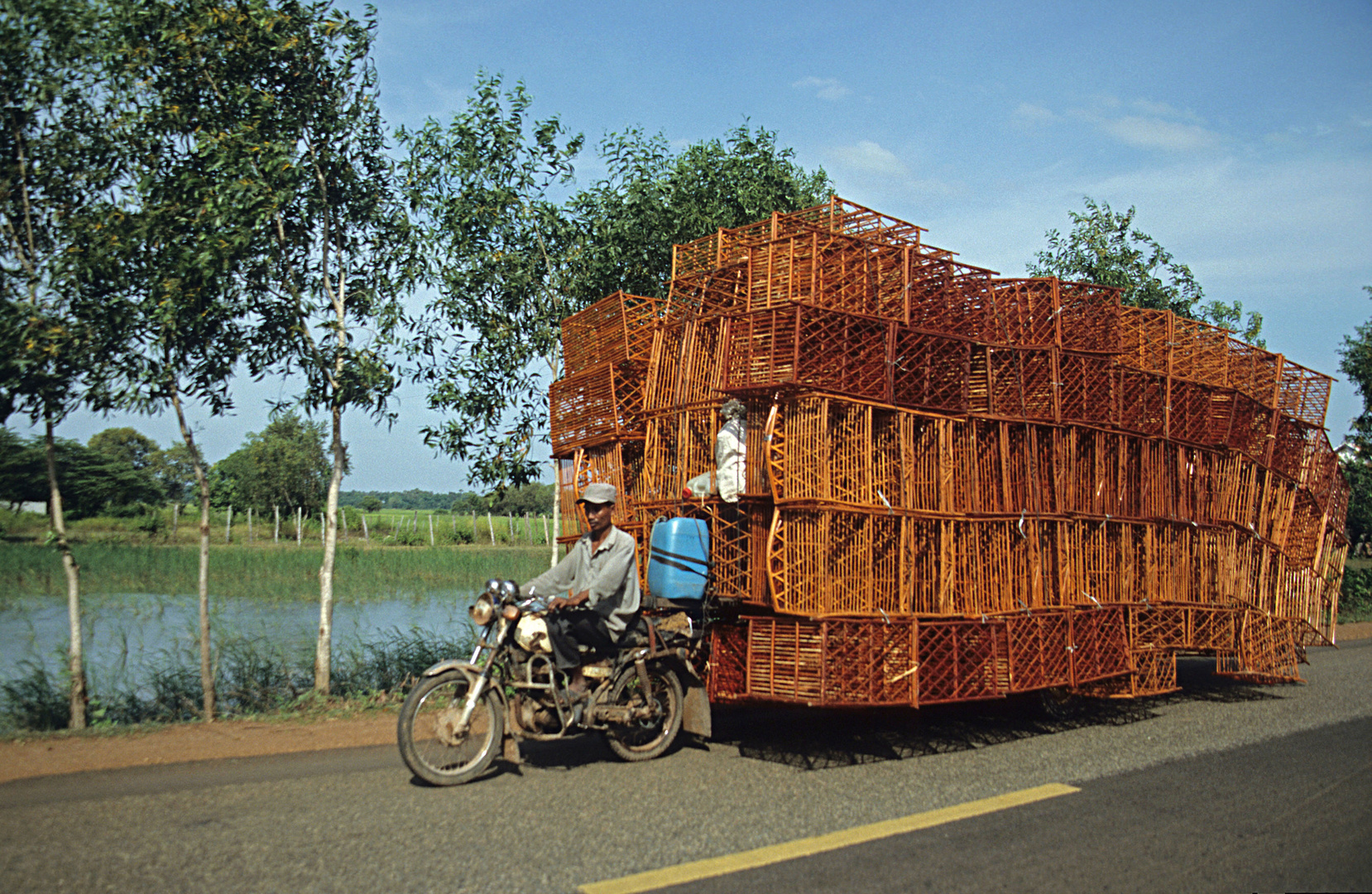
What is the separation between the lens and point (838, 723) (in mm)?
8516

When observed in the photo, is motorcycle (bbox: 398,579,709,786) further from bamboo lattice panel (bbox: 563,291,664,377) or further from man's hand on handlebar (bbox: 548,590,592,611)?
bamboo lattice panel (bbox: 563,291,664,377)

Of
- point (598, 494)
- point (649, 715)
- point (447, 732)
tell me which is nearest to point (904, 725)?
point (649, 715)

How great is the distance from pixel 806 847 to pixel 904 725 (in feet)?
12.7

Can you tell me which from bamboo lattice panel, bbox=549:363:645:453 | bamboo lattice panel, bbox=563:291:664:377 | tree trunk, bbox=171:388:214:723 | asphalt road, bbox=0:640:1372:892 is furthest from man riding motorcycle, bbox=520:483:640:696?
tree trunk, bbox=171:388:214:723

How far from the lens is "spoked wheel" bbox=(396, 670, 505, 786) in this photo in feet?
19.2

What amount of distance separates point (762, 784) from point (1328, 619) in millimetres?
9505

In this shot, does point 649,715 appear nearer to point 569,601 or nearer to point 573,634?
point 573,634

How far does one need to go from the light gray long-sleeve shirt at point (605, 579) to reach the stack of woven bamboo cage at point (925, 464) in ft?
2.78

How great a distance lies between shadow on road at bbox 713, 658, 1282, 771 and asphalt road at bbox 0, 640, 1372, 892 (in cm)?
5

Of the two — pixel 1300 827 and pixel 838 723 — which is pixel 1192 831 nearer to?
pixel 1300 827

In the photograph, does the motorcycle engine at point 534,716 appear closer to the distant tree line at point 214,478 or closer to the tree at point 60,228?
the tree at point 60,228

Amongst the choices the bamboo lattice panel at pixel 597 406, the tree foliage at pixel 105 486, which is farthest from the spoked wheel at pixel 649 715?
the tree foliage at pixel 105 486

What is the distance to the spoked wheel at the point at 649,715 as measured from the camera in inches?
267

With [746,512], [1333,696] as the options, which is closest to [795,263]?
[746,512]
